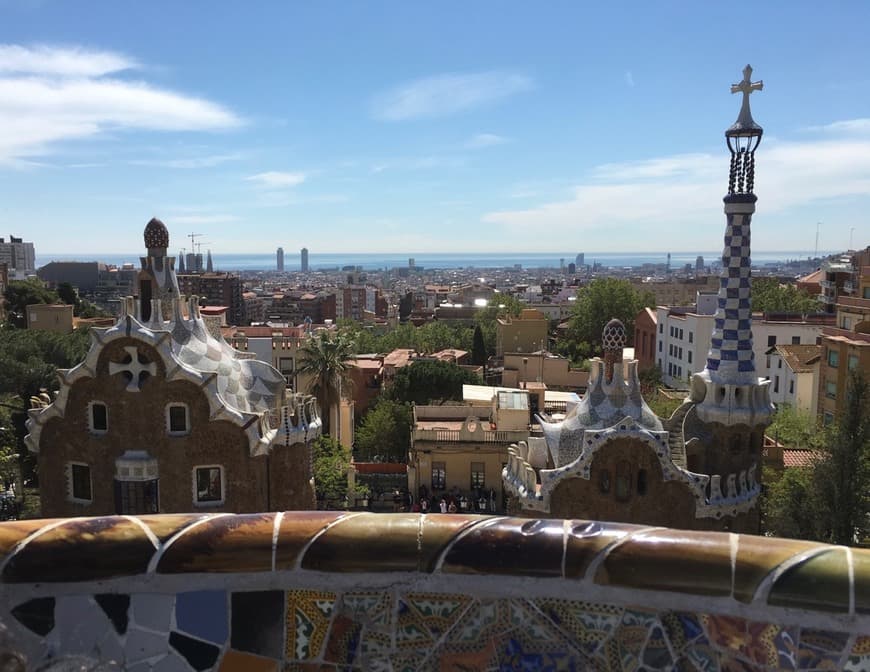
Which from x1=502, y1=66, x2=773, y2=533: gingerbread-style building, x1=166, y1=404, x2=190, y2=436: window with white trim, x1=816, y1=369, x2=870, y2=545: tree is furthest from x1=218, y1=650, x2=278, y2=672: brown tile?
x1=816, y1=369, x2=870, y2=545: tree

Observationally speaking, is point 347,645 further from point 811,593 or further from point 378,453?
point 378,453

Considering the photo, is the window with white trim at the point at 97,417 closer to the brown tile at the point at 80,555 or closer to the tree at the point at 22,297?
the brown tile at the point at 80,555

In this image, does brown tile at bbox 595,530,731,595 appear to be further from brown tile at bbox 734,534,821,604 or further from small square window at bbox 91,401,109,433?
small square window at bbox 91,401,109,433

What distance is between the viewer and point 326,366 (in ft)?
101

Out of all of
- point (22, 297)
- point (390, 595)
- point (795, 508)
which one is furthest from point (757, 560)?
point (22, 297)

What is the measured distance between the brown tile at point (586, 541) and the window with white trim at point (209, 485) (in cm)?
1644

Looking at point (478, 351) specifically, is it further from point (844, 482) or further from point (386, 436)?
point (844, 482)

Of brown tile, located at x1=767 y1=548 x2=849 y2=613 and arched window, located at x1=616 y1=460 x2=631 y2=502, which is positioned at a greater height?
brown tile, located at x1=767 y1=548 x2=849 y2=613

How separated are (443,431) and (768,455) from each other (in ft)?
39.2

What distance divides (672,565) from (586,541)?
1.26 ft

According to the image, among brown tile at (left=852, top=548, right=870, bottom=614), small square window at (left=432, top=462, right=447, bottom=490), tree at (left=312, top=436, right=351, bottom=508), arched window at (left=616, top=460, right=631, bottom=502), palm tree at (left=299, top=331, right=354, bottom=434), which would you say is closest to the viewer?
brown tile at (left=852, top=548, right=870, bottom=614)

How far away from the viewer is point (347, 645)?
3.52m

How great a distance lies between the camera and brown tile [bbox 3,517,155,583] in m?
3.48

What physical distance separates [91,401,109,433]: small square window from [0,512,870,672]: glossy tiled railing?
16.1m
